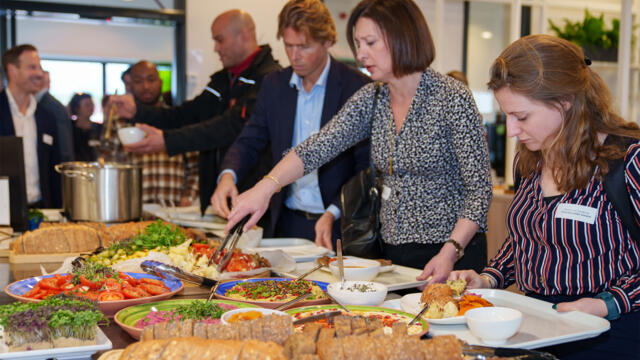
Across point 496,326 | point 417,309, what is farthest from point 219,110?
point 496,326

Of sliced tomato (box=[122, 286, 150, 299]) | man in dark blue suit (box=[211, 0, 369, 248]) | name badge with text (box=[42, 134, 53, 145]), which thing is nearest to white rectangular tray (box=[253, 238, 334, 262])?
man in dark blue suit (box=[211, 0, 369, 248])

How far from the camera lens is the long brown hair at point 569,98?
5.82 ft

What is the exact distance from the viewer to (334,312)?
1500mm

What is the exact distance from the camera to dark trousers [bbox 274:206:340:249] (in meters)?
3.24

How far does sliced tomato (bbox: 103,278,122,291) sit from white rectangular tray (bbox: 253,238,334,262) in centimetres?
80

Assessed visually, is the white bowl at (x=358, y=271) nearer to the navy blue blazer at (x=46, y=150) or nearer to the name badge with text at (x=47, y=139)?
the navy blue blazer at (x=46, y=150)

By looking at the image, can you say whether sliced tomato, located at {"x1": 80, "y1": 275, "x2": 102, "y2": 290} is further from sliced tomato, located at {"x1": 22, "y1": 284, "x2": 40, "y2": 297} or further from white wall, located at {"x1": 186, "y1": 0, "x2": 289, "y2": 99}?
white wall, located at {"x1": 186, "y1": 0, "x2": 289, "y2": 99}

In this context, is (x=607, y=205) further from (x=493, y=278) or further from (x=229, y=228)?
(x=229, y=228)

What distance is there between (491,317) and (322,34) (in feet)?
6.61

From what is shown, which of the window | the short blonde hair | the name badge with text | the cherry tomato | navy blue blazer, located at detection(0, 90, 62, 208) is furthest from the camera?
the window

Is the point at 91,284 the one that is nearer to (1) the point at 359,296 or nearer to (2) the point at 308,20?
(1) the point at 359,296

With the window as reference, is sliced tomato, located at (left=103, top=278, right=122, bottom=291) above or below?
below

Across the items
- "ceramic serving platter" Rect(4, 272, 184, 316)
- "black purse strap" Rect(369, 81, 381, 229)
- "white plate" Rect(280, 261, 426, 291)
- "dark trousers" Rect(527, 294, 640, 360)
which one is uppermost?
"black purse strap" Rect(369, 81, 381, 229)

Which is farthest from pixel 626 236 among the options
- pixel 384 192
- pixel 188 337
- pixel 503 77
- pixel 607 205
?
pixel 188 337
